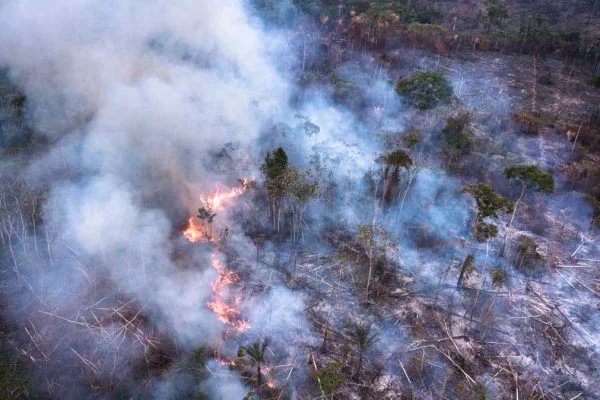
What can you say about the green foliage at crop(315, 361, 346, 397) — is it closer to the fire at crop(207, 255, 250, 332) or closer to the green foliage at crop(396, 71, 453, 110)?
the fire at crop(207, 255, 250, 332)

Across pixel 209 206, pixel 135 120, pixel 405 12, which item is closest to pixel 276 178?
pixel 209 206

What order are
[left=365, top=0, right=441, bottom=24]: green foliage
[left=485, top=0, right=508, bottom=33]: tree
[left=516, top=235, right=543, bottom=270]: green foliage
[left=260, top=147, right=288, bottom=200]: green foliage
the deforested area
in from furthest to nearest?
[left=485, top=0, right=508, bottom=33]: tree → [left=365, top=0, right=441, bottom=24]: green foliage → [left=260, top=147, right=288, bottom=200]: green foliage → [left=516, top=235, right=543, bottom=270]: green foliage → the deforested area

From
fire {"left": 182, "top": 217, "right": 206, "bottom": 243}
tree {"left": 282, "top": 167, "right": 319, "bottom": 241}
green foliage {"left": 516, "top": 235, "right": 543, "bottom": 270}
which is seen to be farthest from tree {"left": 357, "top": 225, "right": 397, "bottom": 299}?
fire {"left": 182, "top": 217, "right": 206, "bottom": 243}

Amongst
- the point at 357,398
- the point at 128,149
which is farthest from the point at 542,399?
the point at 128,149

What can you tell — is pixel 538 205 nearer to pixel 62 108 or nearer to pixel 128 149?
pixel 128 149

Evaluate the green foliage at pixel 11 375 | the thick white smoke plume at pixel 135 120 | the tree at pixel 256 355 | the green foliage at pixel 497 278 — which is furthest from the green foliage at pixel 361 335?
the green foliage at pixel 11 375

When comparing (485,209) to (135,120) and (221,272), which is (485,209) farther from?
(135,120)
